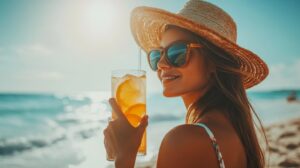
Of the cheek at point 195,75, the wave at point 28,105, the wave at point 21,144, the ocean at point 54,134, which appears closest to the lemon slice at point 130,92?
the cheek at point 195,75

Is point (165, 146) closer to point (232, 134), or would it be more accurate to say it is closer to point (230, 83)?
point (232, 134)

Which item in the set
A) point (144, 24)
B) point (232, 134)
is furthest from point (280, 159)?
point (232, 134)

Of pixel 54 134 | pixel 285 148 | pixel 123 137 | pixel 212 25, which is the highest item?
pixel 212 25

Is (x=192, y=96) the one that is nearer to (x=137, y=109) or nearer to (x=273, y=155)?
(x=137, y=109)

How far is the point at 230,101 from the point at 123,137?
760 mm

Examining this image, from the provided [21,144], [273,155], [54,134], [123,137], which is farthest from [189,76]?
[54,134]

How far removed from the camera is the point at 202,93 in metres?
2.52

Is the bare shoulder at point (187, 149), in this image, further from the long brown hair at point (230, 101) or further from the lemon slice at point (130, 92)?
the lemon slice at point (130, 92)

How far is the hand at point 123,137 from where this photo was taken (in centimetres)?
206

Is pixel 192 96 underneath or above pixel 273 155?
above

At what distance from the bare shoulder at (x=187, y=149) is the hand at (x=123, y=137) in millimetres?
238

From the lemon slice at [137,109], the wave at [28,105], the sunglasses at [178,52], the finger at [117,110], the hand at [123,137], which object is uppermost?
the sunglasses at [178,52]

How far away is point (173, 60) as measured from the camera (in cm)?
251

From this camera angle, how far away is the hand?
6.75 ft
